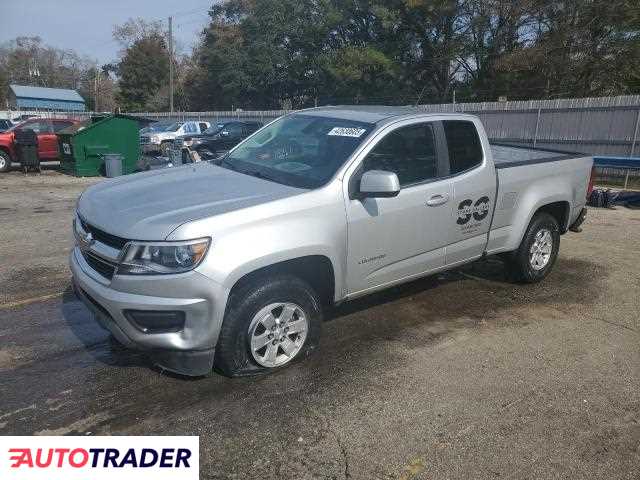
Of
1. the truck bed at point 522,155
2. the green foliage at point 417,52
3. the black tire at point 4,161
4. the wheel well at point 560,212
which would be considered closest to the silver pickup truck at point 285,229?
the truck bed at point 522,155

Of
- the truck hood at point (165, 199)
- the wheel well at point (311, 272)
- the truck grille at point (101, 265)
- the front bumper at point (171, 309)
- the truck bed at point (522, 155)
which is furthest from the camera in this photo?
the truck bed at point (522, 155)

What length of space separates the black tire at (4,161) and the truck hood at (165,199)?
14.1 meters

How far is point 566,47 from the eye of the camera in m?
25.7

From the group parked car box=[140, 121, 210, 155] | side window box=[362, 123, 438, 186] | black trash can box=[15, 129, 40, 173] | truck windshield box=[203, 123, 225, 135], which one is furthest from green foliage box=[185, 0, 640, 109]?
side window box=[362, 123, 438, 186]

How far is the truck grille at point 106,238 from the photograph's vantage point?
3176 mm

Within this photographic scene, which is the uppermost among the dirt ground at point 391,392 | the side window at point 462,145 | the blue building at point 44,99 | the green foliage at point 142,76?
the green foliage at point 142,76

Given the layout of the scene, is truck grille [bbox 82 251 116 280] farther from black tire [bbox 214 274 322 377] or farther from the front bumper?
black tire [bbox 214 274 322 377]

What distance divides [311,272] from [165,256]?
112cm

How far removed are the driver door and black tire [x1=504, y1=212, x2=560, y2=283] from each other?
134cm

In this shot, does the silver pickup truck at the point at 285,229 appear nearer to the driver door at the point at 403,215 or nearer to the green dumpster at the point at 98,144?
the driver door at the point at 403,215

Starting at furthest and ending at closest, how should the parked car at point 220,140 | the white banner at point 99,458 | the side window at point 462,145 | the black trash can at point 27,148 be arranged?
the parked car at point 220,140, the black trash can at point 27,148, the side window at point 462,145, the white banner at point 99,458

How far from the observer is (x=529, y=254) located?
555cm

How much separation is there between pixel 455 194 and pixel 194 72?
59.6 m

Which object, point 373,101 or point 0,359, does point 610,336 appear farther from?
point 373,101
